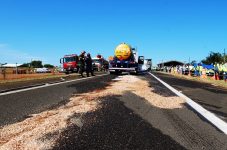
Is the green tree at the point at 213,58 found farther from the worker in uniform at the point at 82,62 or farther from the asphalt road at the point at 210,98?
the asphalt road at the point at 210,98

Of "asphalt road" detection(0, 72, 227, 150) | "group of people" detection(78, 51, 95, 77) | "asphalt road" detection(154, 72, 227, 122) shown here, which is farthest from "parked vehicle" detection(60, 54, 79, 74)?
"asphalt road" detection(0, 72, 227, 150)

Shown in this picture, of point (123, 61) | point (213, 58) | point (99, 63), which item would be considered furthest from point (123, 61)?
point (213, 58)

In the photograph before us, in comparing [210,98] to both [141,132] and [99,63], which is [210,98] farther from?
[99,63]

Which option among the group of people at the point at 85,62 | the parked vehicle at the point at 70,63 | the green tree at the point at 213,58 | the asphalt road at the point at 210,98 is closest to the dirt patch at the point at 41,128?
the asphalt road at the point at 210,98

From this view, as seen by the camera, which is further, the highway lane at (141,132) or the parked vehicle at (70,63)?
the parked vehicle at (70,63)

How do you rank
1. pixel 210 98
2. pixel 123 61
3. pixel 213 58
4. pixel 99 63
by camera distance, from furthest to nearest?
pixel 213 58, pixel 99 63, pixel 123 61, pixel 210 98

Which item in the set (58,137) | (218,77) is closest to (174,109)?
(58,137)

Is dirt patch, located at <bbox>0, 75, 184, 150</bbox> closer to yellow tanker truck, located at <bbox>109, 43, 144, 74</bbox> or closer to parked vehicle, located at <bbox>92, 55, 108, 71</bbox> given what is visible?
yellow tanker truck, located at <bbox>109, 43, 144, 74</bbox>

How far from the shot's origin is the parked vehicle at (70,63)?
5577cm

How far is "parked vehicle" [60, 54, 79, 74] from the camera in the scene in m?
55.8

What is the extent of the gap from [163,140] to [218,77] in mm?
30562

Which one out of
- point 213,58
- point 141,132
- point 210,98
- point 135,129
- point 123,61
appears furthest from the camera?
point 213,58

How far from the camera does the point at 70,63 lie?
56.2m

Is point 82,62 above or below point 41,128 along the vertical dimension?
above
